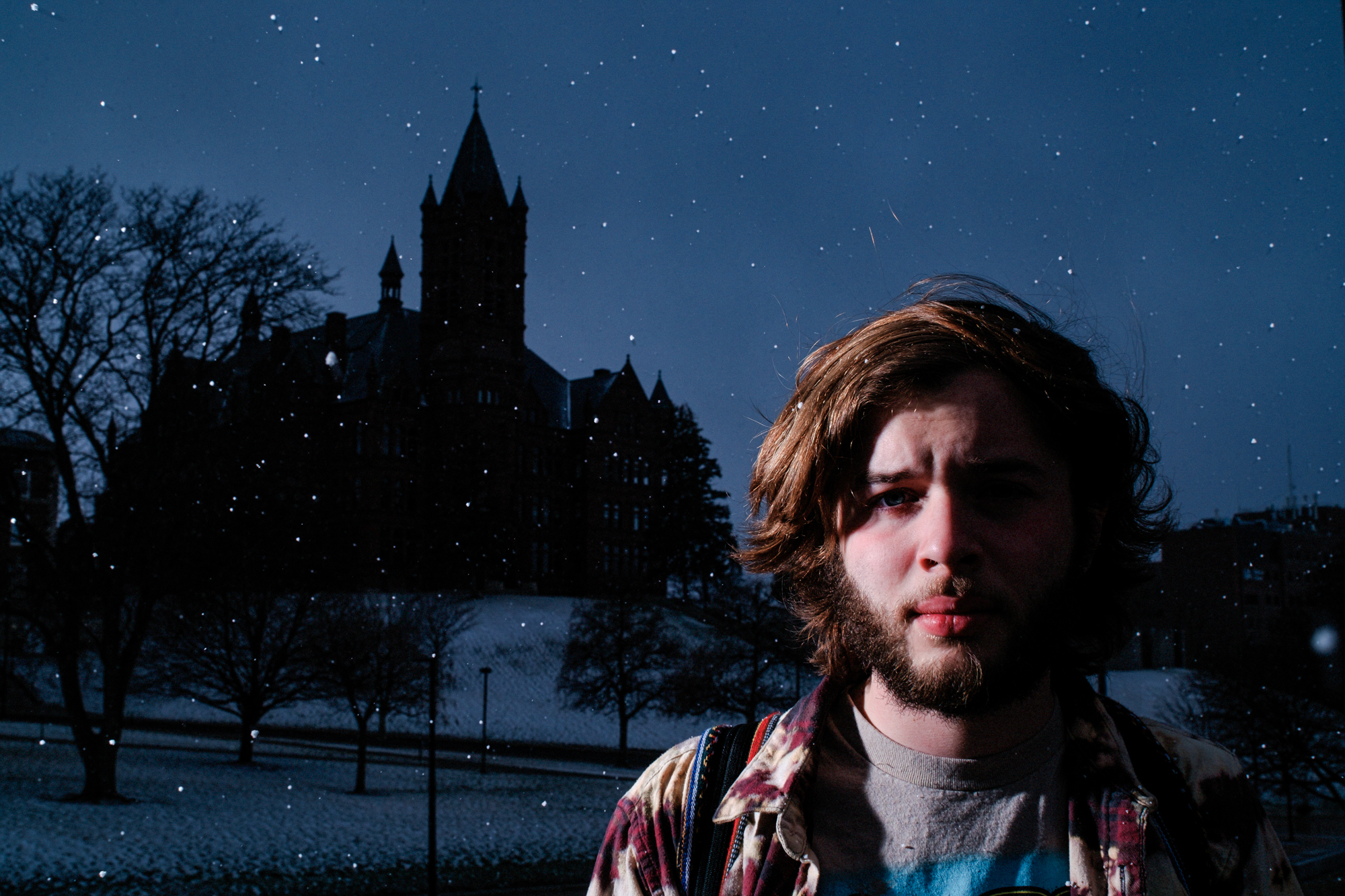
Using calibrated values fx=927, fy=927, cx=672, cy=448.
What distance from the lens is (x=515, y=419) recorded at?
845 inches

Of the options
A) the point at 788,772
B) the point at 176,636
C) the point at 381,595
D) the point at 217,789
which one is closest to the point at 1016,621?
the point at 788,772

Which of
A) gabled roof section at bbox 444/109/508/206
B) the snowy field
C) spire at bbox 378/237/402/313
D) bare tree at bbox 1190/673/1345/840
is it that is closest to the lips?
bare tree at bbox 1190/673/1345/840

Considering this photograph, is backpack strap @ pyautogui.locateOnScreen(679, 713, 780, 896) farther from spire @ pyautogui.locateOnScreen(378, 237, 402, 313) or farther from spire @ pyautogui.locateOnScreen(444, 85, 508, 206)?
spire @ pyautogui.locateOnScreen(378, 237, 402, 313)

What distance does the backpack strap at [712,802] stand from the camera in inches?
43.5

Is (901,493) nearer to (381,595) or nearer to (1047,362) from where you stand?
(1047,362)

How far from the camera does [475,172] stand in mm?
21219

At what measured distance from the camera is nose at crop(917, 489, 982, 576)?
111 centimetres

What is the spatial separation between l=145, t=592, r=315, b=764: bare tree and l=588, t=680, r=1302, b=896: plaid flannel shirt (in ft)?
40.6

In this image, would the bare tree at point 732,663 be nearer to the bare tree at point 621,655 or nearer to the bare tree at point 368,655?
the bare tree at point 621,655

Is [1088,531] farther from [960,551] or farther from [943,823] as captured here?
[943,823]

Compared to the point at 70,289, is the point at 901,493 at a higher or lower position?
lower

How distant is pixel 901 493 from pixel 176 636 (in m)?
13.3

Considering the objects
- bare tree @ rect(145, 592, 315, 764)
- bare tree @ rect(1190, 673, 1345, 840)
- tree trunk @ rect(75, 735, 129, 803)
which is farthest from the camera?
bare tree @ rect(145, 592, 315, 764)

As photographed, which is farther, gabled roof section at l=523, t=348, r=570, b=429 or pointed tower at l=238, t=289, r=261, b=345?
gabled roof section at l=523, t=348, r=570, b=429
